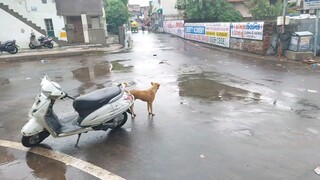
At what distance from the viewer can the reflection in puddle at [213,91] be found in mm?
8266

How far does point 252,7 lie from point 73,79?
91.7ft

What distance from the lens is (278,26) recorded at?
15.5 metres

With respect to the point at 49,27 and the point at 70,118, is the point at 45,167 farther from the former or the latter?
the point at 49,27

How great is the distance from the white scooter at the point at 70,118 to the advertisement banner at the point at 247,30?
42.5ft

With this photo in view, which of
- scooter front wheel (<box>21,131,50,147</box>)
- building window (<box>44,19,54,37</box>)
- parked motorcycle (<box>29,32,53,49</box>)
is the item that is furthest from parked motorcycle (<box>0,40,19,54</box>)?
scooter front wheel (<box>21,131,50,147</box>)

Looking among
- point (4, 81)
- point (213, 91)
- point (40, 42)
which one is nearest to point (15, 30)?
point (40, 42)

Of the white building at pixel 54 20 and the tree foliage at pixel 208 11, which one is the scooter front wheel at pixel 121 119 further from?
the tree foliage at pixel 208 11

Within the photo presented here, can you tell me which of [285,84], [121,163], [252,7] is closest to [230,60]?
[285,84]

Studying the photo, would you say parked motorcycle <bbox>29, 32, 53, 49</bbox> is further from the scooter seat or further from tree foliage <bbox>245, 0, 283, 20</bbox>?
tree foliage <bbox>245, 0, 283, 20</bbox>

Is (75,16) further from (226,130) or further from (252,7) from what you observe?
(226,130)

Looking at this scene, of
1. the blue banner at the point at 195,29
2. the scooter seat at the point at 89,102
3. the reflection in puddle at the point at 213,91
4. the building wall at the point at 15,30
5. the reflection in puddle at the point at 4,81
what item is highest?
the building wall at the point at 15,30

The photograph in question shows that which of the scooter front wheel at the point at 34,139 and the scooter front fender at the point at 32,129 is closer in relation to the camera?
the scooter front fender at the point at 32,129

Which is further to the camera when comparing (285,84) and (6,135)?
(285,84)

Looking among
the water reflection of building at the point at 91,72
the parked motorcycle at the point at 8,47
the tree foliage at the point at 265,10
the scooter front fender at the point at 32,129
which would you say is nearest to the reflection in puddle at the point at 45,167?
the scooter front fender at the point at 32,129
